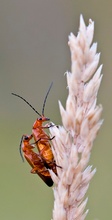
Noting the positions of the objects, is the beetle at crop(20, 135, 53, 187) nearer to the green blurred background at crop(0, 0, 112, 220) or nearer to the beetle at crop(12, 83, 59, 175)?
the beetle at crop(12, 83, 59, 175)

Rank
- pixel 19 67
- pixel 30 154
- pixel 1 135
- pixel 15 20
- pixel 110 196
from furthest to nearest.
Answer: pixel 15 20 → pixel 19 67 → pixel 1 135 → pixel 110 196 → pixel 30 154

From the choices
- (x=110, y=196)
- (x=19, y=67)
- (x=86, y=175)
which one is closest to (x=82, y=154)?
(x=86, y=175)

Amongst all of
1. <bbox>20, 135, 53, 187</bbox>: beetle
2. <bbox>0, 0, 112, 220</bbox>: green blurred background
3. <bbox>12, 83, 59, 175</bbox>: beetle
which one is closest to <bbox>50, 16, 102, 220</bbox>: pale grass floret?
<bbox>12, 83, 59, 175</bbox>: beetle

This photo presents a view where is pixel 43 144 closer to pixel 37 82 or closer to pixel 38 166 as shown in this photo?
pixel 38 166

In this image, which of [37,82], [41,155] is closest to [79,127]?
[41,155]

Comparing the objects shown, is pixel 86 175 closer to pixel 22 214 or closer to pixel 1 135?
pixel 22 214
